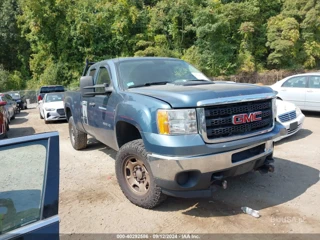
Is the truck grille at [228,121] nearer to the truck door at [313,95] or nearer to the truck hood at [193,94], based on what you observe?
the truck hood at [193,94]

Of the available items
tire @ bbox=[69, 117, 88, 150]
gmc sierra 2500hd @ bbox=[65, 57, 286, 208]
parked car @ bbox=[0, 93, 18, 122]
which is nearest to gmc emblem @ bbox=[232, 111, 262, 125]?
gmc sierra 2500hd @ bbox=[65, 57, 286, 208]

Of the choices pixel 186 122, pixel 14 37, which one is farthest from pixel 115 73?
pixel 14 37

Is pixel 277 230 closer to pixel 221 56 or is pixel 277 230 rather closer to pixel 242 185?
pixel 242 185

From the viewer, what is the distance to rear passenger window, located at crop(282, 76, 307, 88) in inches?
369

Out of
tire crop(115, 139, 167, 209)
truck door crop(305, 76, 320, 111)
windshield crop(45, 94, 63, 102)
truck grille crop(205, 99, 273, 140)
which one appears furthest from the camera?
windshield crop(45, 94, 63, 102)

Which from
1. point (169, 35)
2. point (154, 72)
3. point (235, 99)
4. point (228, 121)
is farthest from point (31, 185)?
point (169, 35)

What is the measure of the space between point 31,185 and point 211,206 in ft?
8.04

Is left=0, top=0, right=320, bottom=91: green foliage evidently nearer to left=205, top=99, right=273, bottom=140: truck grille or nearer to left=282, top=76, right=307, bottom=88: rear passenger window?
left=282, top=76, right=307, bottom=88: rear passenger window

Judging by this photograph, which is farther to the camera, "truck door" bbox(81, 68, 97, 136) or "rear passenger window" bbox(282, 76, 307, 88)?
"rear passenger window" bbox(282, 76, 307, 88)

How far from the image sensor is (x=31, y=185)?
1738 millimetres

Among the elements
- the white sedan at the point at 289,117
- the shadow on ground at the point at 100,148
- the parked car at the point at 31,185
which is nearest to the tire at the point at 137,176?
the parked car at the point at 31,185

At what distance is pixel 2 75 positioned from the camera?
100ft

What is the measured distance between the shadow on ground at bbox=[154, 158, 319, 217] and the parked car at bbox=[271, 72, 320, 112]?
5231mm

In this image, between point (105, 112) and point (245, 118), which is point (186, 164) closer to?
point (245, 118)
